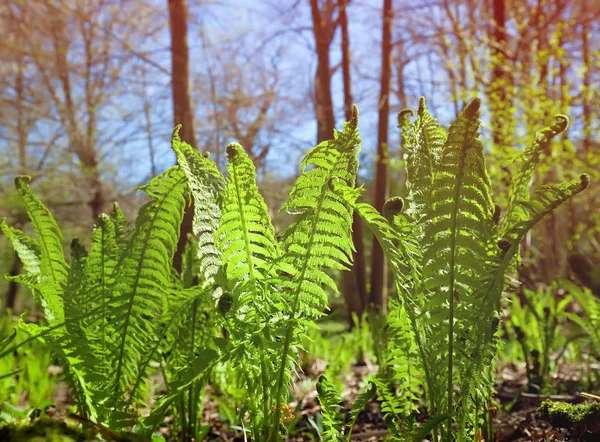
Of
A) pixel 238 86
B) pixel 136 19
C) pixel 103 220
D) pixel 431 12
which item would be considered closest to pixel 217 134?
pixel 238 86

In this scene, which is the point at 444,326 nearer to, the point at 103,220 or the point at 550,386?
the point at 103,220

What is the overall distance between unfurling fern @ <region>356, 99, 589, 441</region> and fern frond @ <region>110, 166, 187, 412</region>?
48 centimetres

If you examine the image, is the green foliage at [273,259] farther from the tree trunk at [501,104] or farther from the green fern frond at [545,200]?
the tree trunk at [501,104]

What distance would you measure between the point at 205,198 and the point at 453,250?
56 cm

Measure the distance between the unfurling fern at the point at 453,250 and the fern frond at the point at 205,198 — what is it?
1.25 ft

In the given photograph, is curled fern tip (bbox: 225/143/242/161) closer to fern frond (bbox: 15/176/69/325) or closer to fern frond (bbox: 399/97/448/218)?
fern frond (bbox: 399/97/448/218)

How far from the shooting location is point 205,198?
41.9 inches

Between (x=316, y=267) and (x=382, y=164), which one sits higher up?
(x=382, y=164)

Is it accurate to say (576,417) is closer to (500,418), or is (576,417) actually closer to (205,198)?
(500,418)

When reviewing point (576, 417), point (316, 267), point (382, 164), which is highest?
→ point (382, 164)

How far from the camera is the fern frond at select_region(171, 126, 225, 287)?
1034mm

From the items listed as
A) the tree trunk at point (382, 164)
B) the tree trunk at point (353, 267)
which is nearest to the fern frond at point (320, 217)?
the tree trunk at point (382, 164)

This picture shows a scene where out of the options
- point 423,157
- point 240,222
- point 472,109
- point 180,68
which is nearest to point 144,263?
point 240,222

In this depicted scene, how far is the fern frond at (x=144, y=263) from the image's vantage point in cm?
109
